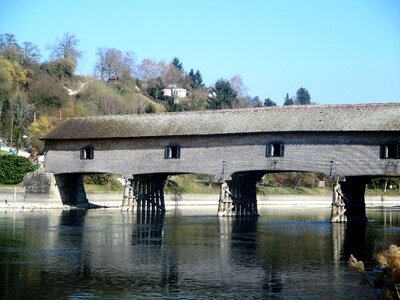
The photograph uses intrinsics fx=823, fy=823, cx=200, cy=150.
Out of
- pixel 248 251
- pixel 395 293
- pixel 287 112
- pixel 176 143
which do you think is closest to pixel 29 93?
pixel 176 143

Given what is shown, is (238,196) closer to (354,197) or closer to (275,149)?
(275,149)

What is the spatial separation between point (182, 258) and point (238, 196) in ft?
72.4

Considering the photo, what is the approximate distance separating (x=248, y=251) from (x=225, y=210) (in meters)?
18.4

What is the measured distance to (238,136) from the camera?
149 ft

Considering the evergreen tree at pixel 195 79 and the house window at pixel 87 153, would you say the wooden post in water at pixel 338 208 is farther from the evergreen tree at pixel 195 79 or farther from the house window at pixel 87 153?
the evergreen tree at pixel 195 79

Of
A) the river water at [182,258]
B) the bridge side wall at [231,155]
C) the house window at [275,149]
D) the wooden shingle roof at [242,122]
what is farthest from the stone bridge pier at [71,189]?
the house window at [275,149]

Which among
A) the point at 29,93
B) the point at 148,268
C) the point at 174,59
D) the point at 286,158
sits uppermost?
the point at 174,59

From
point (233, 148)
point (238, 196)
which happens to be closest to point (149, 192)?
point (238, 196)

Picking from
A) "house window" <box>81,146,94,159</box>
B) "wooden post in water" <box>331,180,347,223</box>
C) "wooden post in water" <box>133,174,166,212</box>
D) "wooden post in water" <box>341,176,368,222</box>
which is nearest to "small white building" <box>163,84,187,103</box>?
"wooden post in water" <box>133,174,166,212</box>

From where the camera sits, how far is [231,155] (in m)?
45.8

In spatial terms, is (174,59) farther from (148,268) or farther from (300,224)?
(148,268)

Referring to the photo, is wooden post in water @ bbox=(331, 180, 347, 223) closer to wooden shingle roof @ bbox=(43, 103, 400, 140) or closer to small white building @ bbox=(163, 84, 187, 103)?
wooden shingle roof @ bbox=(43, 103, 400, 140)

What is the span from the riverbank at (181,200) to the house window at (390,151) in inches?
861

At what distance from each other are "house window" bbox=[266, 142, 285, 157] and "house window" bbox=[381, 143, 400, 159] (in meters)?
5.53
